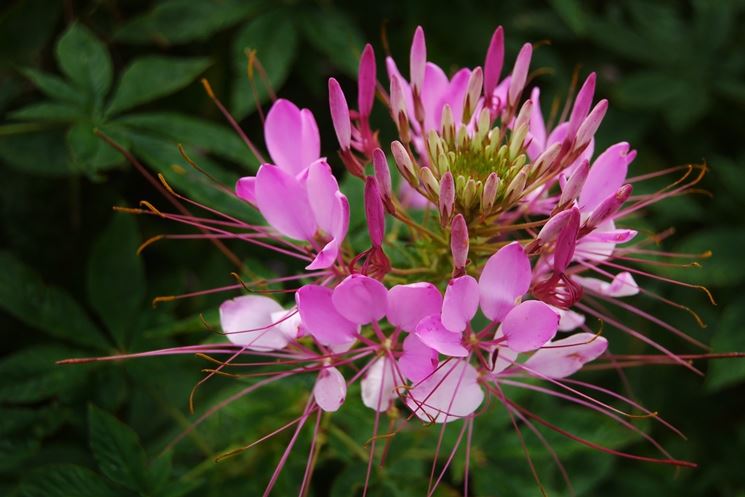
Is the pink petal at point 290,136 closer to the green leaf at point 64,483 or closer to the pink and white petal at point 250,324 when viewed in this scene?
the pink and white petal at point 250,324

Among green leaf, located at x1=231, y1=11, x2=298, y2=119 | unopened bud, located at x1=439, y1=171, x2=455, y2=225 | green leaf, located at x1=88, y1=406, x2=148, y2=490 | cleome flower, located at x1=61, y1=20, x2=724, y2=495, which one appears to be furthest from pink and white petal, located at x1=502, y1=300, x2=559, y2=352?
green leaf, located at x1=231, y1=11, x2=298, y2=119

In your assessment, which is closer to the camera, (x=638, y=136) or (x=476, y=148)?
(x=476, y=148)

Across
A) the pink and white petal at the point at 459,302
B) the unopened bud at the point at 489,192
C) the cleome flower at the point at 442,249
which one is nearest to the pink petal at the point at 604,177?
the cleome flower at the point at 442,249

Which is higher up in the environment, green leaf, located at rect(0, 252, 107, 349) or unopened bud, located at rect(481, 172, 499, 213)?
unopened bud, located at rect(481, 172, 499, 213)

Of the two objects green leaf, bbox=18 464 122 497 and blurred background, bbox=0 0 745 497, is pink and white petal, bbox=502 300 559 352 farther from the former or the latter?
green leaf, bbox=18 464 122 497

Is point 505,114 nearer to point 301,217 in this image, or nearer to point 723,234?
point 301,217

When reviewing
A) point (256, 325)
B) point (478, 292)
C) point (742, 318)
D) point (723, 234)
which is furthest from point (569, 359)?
point (723, 234)
